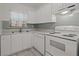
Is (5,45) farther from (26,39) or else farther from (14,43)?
(26,39)

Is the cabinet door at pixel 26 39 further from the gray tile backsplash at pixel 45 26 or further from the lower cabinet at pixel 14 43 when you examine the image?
the gray tile backsplash at pixel 45 26

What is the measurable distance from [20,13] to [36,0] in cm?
58

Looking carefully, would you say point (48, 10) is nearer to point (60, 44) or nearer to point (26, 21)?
point (26, 21)

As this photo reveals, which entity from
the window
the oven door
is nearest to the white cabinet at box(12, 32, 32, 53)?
the window

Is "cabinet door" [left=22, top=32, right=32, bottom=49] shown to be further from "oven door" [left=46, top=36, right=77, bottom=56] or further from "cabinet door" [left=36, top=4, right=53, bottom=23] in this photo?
"oven door" [left=46, top=36, right=77, bottom=56]

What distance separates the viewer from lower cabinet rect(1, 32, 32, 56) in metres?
1.14

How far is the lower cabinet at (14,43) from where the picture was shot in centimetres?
114

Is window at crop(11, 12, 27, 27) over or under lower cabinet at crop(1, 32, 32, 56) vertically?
over

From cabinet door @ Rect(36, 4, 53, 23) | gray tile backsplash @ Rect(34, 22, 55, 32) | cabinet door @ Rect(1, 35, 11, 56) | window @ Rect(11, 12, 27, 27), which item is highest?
cabinet door @ Rect(36, 4, 53, 23)

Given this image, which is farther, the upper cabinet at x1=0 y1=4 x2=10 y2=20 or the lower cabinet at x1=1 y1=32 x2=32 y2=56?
the lower cabinet at x1=1 y1=32 x2=32 y2=56

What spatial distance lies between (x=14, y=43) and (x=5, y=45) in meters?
0.14

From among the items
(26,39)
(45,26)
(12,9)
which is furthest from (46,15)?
(12,9)

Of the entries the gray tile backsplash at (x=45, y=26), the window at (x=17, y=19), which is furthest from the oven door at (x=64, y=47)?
the gray tile backsplash at (x=45, y=26)

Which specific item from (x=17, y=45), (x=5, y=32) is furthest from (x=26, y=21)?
(x=17, y=45)
